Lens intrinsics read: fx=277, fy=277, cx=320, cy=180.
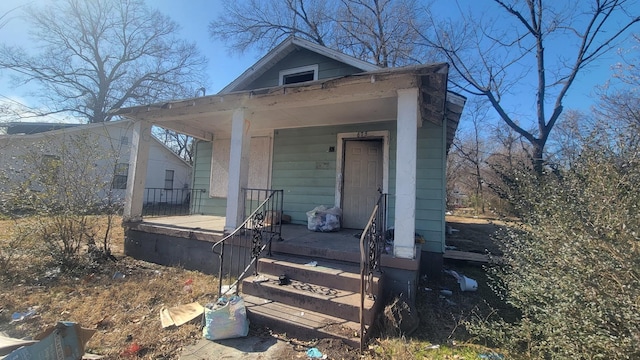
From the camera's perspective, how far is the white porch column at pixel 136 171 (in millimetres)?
5875

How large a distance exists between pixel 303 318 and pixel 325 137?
4119mm

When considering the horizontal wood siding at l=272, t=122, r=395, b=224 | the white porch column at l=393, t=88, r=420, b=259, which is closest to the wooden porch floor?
the white porch column at l=393, t=88, r=420, b=259

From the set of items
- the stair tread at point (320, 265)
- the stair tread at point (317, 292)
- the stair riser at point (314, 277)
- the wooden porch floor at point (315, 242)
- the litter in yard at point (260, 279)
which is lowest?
the stair tread at point (317, 292)

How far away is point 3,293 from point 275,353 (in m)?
4.19

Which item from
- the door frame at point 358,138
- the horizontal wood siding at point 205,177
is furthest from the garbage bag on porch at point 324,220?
the horizontal wood siding at point 205,177

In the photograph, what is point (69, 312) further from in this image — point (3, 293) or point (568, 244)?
point (568, 244)

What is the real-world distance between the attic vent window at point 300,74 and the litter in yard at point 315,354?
568cm

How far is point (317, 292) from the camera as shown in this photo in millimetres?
3369

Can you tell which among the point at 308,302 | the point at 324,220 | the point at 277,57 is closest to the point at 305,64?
the point at 277,57

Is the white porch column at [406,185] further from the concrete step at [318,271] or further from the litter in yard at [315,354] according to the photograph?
the litter in yard at [315,354]

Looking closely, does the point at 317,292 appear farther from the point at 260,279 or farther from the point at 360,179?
the point at 360,179

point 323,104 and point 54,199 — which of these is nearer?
point 323,104

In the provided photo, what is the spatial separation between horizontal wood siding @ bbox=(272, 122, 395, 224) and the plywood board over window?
0.79ft

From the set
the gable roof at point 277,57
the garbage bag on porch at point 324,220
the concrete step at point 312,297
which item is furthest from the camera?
the gable roof at point 277,57
